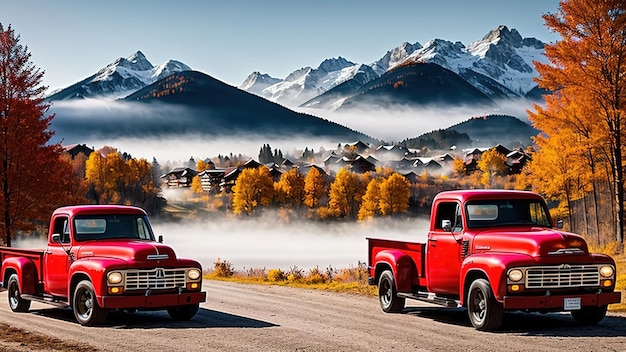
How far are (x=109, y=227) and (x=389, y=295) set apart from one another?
253 inches

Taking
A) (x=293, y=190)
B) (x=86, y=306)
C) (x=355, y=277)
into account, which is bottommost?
(x=86, y=306)

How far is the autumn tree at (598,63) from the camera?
34688mm

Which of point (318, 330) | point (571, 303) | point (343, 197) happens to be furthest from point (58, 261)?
point (343, 197)

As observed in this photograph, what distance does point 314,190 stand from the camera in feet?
449

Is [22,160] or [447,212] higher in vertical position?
[22,160]

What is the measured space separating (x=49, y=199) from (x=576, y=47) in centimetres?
2533

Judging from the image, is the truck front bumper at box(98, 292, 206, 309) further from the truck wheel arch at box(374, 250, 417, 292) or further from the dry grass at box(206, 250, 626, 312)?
the dry grass at box(206, 250, 626, 312)

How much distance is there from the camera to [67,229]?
16.5 metres

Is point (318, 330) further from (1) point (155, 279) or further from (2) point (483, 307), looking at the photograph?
(1) point (155, 279)

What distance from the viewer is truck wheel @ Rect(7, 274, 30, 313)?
17750 millimetres

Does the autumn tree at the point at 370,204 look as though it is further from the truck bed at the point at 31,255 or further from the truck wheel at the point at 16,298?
the truck wheel at the point at 16,298

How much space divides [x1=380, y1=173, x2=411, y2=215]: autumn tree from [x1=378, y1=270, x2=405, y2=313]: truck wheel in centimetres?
10343

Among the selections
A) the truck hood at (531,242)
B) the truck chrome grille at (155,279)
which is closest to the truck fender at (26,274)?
the truck chrome grille at (155,279)

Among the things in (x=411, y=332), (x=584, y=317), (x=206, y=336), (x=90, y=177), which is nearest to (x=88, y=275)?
(x=206, y=336)
